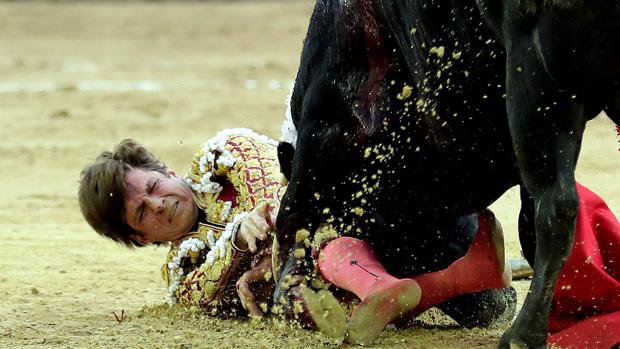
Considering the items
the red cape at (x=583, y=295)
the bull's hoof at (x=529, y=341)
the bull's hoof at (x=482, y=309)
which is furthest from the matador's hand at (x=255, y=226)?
the bull's hoof at (x=529, y=341)

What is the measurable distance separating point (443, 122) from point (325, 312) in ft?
2.05

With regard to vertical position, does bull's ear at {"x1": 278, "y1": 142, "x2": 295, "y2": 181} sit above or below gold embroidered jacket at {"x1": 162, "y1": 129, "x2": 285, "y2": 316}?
above

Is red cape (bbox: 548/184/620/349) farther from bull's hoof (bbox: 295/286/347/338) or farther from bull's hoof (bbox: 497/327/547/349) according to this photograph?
bull's hoof (bbox: 295/286/347/338)

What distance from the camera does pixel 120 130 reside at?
8.73 m

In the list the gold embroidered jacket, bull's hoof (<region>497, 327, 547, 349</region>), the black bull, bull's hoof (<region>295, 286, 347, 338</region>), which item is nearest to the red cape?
the black bull

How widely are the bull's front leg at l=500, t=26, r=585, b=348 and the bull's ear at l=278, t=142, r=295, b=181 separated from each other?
3.47 ft

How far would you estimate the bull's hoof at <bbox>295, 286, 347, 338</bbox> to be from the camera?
3457 mm

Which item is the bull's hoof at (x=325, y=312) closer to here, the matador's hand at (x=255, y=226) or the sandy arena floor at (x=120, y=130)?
the sandy arena floor at (x=120, y=130)

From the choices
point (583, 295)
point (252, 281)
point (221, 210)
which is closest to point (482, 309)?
point (583, 295)

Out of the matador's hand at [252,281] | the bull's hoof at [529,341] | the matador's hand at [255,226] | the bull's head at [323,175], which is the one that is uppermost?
the bull's head at [323,175]

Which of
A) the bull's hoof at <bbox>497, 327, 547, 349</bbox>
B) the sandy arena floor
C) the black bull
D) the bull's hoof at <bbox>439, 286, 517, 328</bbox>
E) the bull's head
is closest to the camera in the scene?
the black bull

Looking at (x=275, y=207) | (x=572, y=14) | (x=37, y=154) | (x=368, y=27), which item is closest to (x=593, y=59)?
(x=572, y=14)

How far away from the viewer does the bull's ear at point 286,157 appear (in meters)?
3.85

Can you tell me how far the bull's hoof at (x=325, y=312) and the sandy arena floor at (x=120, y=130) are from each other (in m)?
0.06
